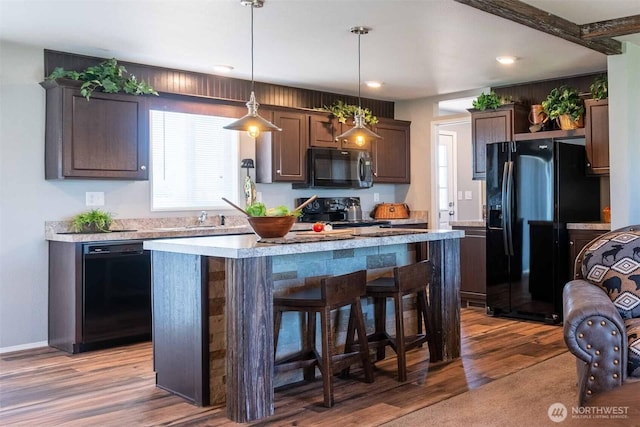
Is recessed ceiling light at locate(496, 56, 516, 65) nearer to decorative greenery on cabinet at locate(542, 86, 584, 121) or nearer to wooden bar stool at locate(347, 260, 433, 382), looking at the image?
decorative greenery on cabinet at locate(542, 86, 584, 121)

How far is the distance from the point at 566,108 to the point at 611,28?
1.31 metres

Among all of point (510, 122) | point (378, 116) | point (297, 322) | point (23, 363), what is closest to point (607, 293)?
point (297, 322)

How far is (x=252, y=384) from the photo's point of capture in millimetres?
3012

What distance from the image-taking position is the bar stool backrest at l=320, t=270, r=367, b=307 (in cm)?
319

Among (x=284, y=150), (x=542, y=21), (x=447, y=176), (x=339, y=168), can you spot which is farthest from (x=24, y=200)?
(x=447, y=176)

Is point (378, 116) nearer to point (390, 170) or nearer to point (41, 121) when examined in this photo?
point (390, 170)

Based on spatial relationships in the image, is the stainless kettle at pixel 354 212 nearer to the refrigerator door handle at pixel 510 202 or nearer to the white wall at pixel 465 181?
the refrigerator door handle at pixel 510 202

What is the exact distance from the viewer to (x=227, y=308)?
3.03 m

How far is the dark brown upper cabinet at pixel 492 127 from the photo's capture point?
20.3 ft

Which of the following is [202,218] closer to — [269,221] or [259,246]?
[269,221]

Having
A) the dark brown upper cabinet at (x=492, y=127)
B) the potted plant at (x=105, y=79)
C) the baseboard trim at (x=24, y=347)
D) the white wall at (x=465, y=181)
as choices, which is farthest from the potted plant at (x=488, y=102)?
the baseboard trim at (x=24, y=347)

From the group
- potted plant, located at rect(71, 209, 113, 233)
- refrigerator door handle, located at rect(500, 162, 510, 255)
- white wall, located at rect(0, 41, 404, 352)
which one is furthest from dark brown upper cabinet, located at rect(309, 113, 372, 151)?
white wall, located at rect(0, 41, 404, 352)

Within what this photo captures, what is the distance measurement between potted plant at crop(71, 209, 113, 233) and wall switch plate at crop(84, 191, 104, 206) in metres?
0.18

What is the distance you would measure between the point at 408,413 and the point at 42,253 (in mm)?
3222
